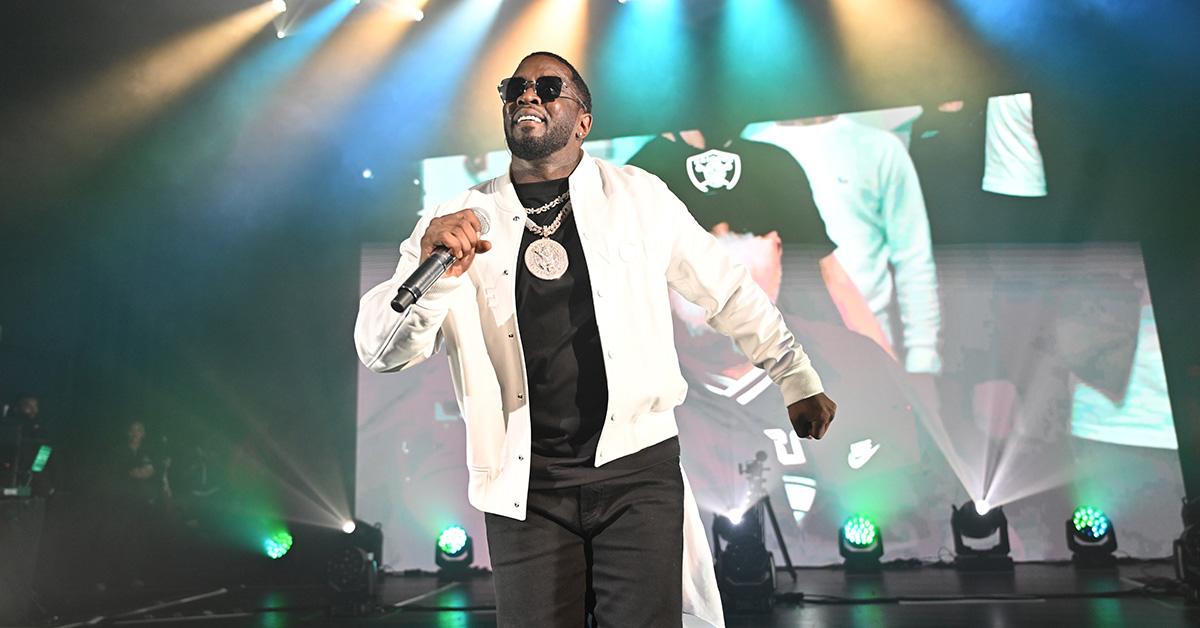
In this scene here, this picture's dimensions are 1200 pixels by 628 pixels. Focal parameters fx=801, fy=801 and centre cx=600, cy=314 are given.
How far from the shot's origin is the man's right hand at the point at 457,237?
1219 mm

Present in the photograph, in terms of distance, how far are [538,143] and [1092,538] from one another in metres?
5.03

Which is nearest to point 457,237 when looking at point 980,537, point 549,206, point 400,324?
point 400,324

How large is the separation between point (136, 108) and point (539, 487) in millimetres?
5383

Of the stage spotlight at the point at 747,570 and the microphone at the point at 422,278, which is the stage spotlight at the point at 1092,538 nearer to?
the stage spotlight at the point at 747,570

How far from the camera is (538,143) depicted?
1667mm

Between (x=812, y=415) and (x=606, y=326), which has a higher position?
(x=606, y=326)

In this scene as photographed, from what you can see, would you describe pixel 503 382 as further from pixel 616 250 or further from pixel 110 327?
pixel 110 327

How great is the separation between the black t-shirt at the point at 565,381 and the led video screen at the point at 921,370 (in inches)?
151

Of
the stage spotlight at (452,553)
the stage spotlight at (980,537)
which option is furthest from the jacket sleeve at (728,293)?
the stage spotlight at (980,537)

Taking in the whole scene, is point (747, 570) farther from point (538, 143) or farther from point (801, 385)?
point (538, 143)

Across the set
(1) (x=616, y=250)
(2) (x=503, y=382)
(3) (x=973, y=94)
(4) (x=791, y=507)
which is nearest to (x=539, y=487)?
(2) (x=503, y=382)

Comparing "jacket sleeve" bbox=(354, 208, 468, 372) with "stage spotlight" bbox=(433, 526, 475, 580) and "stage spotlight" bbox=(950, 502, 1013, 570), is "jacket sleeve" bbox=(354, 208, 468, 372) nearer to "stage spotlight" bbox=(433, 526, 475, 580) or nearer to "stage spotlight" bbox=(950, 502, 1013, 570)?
"stage spotlight" bbox=(433, 526, 475, 580)

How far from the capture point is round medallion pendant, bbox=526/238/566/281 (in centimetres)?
157

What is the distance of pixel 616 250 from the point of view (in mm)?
1592
